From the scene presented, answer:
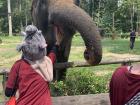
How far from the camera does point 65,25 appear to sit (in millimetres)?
4168

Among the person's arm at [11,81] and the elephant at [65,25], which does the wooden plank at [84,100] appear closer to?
the elephant at [65,25]

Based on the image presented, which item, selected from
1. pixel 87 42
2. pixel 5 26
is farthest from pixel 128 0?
pixel 87 42

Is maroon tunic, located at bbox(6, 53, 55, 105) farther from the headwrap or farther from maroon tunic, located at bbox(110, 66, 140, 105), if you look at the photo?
maroon tunic, located at bbox(110, 66, 140, 105)

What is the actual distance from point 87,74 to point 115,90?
4884 millimetres

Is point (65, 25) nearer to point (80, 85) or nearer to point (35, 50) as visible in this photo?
point (35, 50)

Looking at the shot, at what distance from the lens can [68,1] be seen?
14.5 feet

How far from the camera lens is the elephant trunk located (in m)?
3.72

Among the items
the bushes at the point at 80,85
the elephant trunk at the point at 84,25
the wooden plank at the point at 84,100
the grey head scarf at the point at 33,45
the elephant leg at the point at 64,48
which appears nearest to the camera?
the elephant trunk at the point at 84,25

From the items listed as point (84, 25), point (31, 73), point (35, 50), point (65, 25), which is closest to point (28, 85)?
point (31, 73)

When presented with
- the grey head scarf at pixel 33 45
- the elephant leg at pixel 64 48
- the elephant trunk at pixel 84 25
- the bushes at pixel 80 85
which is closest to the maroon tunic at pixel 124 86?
the elephant trunk at pixel 84 25

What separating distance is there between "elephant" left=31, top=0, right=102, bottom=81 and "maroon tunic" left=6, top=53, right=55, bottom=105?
0.47m

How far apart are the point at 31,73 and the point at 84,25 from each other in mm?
647

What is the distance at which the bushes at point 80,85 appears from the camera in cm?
713

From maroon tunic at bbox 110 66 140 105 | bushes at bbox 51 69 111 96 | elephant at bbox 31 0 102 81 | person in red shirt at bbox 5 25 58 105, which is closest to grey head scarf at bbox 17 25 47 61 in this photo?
person in red shirt at bbox 5 25 58 105
